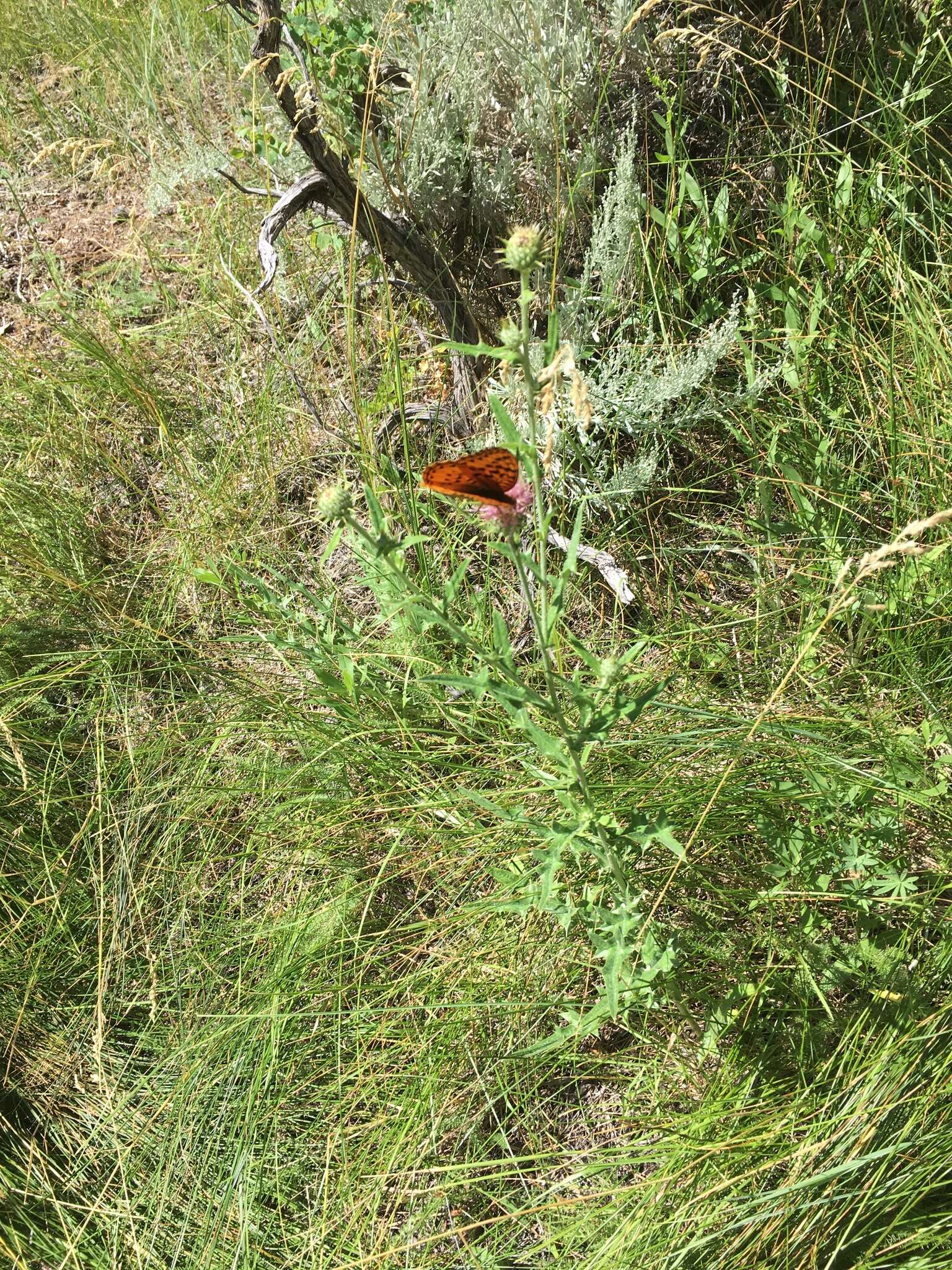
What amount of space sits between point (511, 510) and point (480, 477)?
6 centimetres

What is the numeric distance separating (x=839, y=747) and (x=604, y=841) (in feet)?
2.21

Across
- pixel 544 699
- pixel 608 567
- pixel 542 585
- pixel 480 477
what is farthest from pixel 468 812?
pixel 480 477

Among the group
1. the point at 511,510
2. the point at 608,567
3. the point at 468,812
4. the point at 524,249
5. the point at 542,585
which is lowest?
the point at 468,812

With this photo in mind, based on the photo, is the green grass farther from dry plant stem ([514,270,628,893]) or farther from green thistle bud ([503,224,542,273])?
green thistle bud ([503,224,542,273])

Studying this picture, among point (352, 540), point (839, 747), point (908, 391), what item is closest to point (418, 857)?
point (352, 540)

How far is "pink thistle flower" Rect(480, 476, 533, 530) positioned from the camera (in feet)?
4.23

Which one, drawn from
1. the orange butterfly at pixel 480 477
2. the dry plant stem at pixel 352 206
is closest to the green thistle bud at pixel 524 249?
the orange butterfly at pixel 480 477

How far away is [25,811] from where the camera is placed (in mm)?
2521

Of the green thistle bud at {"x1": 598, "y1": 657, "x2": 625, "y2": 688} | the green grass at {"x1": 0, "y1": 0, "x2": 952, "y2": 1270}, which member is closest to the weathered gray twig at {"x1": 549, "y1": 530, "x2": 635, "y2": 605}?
the green grass at {"x1": 0, "y1": 0, "x2": 952, "y2": 1270}

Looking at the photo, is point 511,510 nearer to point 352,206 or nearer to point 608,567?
point 608,567

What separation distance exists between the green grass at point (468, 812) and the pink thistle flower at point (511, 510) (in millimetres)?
199

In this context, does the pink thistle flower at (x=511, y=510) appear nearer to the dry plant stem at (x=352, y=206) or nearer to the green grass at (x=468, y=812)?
the green grass at (x=468, y=812)

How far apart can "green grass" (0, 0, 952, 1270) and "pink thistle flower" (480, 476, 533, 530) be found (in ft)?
0.65

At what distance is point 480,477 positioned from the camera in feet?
4.08
